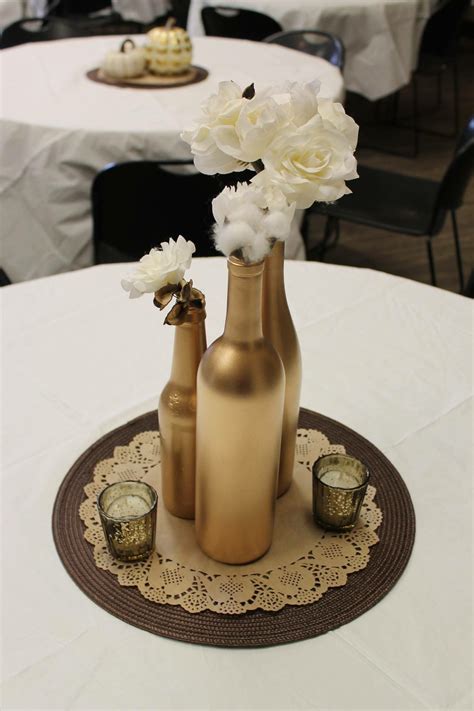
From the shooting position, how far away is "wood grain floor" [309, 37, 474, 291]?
3.14m

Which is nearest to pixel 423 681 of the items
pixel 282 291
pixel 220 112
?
pixel 282 291

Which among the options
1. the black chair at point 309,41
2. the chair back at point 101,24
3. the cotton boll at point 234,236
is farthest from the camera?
the chair back at point 101,24

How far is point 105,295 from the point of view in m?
1.28

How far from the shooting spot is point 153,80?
2.33 m

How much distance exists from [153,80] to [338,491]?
1.83 meters

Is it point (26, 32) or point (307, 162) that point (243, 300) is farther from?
point (26, 32)

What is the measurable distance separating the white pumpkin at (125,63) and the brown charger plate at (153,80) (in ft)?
0.06

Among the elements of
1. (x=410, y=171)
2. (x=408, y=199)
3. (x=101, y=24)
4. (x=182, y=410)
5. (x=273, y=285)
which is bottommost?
(x=410, y=171)

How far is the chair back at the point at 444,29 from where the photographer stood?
149 inches

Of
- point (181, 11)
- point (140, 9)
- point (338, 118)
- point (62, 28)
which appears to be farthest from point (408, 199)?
point (181, 11)

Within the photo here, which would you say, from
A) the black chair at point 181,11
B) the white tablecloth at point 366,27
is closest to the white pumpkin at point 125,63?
the white tablecloth at point 366,27

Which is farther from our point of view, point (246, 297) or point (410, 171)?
point (410, 171)

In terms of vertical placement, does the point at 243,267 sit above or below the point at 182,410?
above

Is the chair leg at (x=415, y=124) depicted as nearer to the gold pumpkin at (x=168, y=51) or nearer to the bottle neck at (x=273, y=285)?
the gold pumpkin at (x=168, y=51)
